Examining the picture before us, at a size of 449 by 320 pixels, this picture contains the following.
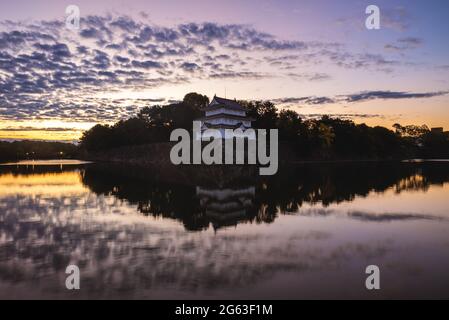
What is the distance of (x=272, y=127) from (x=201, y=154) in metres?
18.4

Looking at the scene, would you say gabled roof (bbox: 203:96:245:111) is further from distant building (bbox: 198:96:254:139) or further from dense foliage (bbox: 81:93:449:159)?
dense foliage (bbox: 81:93:449:159)

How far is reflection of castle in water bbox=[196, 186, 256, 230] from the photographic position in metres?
13.9

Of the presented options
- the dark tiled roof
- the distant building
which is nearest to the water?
the distant building

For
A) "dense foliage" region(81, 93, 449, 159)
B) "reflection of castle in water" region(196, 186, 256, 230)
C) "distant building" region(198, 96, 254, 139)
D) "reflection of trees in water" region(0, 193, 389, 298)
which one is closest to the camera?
"reflection of trees in water" region(0, 193, 389, 298)

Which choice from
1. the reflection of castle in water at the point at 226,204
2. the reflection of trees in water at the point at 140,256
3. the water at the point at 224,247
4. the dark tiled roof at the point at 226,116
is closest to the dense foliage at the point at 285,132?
the dark tiled roof at the point at 226,116

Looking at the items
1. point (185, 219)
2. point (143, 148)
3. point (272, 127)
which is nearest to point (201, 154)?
point (272, 127)

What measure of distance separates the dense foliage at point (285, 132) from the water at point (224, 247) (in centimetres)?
4963

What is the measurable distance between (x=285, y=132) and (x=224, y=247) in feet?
193

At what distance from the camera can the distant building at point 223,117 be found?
59.7m

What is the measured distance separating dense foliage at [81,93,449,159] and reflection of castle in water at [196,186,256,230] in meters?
45.5

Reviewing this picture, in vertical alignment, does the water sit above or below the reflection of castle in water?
below

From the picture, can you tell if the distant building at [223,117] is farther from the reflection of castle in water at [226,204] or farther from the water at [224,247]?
the water at [224,247]

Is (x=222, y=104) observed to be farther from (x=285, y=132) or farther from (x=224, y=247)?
(x=224, y=247)

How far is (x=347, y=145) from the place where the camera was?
8144 centimetres
